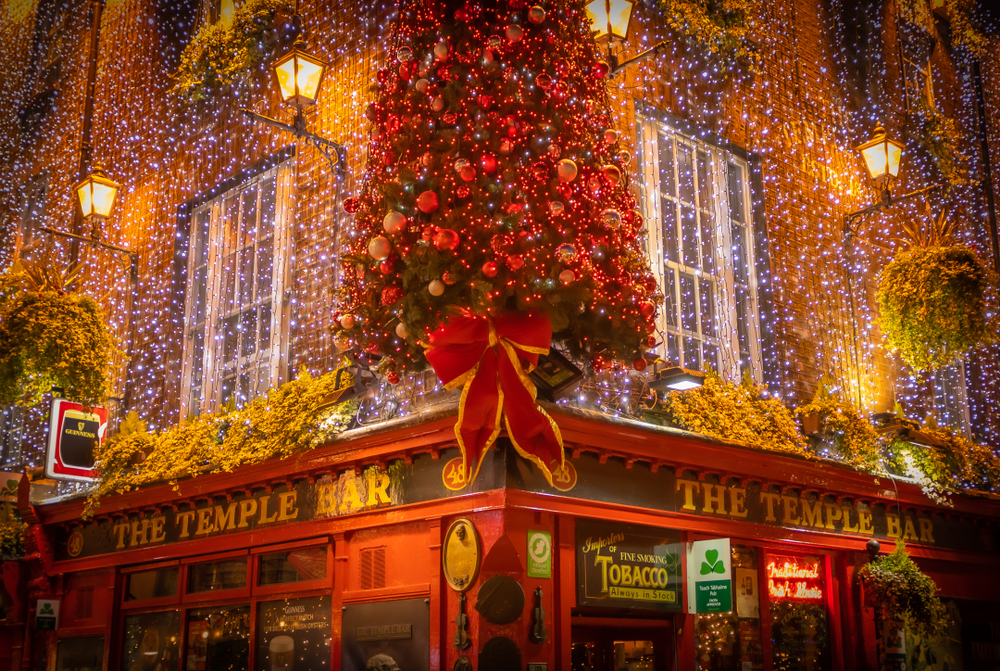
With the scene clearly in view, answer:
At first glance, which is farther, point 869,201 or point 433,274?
point 869,201

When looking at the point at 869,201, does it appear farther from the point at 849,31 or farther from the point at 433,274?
the point at 433,274

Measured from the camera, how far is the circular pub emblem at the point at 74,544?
1273cm

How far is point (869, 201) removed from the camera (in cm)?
1325

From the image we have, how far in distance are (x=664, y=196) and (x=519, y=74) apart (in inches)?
136

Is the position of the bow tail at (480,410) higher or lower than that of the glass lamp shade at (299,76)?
lower

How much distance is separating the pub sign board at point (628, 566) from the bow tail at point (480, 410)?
1.45 m

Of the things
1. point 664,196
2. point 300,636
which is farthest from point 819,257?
point 300,636

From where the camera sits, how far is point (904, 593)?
10.3m

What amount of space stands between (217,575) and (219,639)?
685mm

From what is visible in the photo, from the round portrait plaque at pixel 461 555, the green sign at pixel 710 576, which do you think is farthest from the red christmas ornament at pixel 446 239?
the green sign at pixel 710 576

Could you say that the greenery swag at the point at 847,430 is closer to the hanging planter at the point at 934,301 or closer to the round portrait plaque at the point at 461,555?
the hanging planter at the point at 934,301

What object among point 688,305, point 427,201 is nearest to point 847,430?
point 688,305

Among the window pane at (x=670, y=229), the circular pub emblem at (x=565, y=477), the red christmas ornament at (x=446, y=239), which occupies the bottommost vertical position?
the circular pub emblem at (x=565, y=477)

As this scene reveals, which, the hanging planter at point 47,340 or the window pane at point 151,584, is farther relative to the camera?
the window pane at point 151,584
